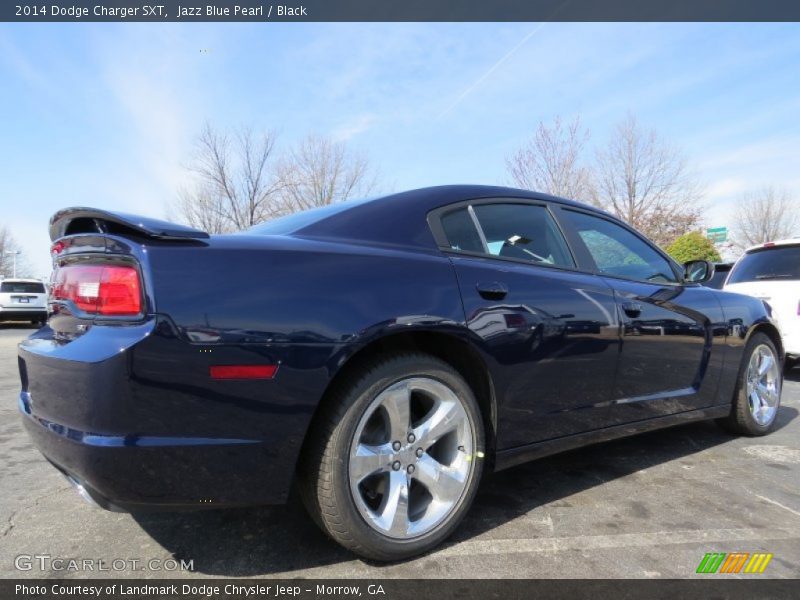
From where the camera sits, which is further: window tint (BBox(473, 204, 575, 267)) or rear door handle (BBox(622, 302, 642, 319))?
rear door handle (BBox(622, 302, 642, 319))

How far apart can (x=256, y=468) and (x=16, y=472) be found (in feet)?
7.21

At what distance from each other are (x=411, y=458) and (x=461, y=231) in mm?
1024

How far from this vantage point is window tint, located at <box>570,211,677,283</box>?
9.71 ft

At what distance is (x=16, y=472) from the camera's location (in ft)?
9.88

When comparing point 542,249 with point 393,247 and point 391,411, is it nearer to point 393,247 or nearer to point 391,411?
point 393,247

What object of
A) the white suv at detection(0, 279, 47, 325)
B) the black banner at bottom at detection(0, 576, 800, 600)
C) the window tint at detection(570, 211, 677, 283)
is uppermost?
the window tint at detection(570, 211, 677, 283)

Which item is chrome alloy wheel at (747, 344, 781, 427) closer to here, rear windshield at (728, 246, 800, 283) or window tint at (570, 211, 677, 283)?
window tint at (570, 211, 677, 283)

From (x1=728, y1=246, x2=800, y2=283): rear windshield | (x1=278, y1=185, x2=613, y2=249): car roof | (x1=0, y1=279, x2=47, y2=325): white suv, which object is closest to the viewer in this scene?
(x1=278, y1=185, x2=613, y2=249): car roof

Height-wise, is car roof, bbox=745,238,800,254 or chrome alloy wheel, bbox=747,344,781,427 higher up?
car roof, bbox=745,238,800,254

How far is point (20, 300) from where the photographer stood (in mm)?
16312

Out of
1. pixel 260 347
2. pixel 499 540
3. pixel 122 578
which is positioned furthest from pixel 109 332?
pixel 499 540

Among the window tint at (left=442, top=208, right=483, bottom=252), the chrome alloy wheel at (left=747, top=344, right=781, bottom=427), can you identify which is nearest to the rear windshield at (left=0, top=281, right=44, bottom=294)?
the window tint at (left=442, top=208, right=483, bottom=252)

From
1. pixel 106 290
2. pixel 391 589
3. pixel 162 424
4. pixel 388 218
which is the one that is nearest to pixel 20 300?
pixel 106 290

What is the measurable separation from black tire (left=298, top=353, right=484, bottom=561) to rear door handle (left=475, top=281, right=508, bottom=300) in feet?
1.43
